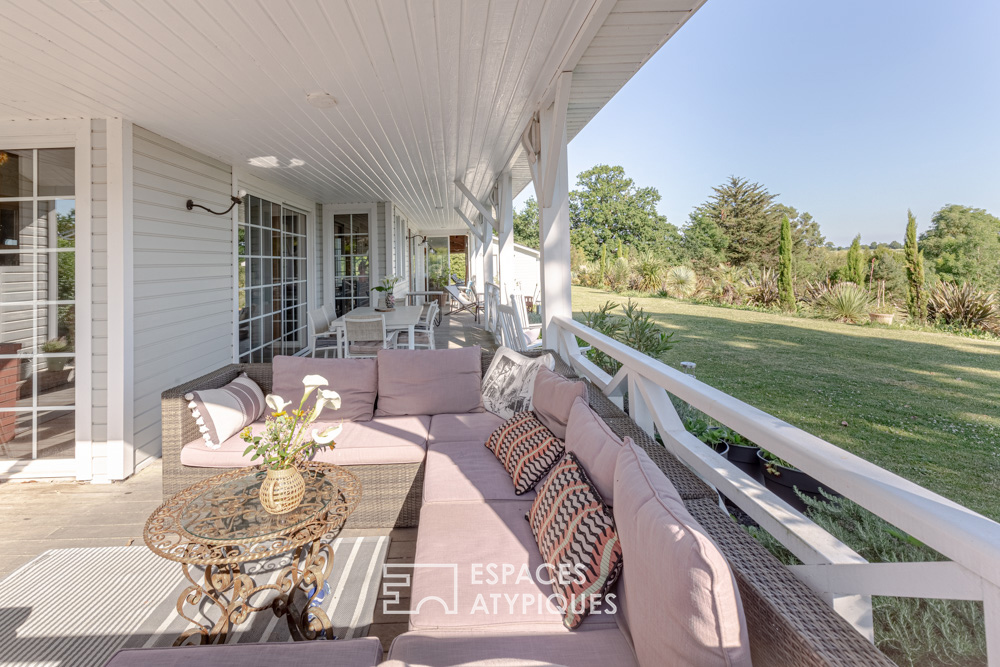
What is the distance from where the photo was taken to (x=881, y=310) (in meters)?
8.18

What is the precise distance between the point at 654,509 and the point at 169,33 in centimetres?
276

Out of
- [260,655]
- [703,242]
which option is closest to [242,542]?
[260,655]

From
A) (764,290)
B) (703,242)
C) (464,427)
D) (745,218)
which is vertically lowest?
(464,427)

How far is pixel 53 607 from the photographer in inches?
76.9

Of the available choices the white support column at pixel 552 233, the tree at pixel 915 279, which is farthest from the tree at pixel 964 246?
the white support column at pixel 552 233

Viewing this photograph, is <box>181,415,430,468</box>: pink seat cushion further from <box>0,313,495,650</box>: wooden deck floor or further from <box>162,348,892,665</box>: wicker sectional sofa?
<box>0,313,495,650</box>: wooden deck floor

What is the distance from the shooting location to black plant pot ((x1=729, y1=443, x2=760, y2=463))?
8.76 ft

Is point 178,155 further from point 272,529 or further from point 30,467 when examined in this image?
point 272,529

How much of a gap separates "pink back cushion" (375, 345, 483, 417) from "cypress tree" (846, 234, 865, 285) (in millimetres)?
11360

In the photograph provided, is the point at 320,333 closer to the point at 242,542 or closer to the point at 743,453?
the point at 242,542

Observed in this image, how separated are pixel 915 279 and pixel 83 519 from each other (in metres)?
9.34

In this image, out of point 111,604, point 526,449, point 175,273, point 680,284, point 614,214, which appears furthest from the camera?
point 614,214

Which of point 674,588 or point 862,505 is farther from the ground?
point 862,505

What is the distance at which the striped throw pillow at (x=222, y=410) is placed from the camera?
98.7 inches
